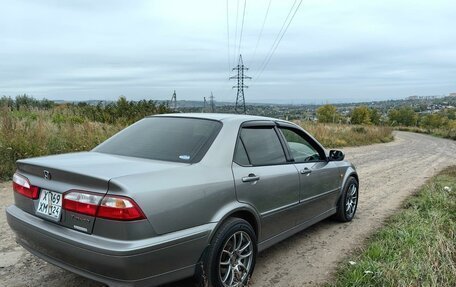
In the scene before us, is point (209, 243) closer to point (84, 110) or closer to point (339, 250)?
point (339, 250)

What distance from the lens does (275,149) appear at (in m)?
4.43

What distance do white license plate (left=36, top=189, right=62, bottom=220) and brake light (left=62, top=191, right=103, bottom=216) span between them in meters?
0.09

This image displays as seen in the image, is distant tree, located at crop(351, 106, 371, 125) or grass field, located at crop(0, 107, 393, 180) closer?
grass field, located at crop(0, 107, 393, 180)

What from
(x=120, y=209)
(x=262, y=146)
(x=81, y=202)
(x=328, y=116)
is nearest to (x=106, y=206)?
(x=120, y=209)

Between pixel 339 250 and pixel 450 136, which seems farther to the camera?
pixel 450 136

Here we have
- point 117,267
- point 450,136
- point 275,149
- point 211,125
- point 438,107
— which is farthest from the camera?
point 438,107

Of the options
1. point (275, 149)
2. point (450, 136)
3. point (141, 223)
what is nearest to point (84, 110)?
point (275, 149)

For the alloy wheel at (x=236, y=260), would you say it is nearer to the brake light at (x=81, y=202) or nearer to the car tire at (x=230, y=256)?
the car tire at (x=230, y=256)

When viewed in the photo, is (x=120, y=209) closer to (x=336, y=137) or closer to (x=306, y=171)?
(x=306, y=171)

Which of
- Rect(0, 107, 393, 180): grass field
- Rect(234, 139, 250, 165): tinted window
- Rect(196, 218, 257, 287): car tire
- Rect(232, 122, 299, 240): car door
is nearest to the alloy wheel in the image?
Rect(196, 218, 257, 287): car tire

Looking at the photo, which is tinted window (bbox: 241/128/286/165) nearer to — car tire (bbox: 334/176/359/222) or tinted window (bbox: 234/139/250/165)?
tinted window (bbox: 234/139/250/165)

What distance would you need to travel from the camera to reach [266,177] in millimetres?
3955

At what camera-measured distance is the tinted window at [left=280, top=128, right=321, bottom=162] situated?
15.8 feet

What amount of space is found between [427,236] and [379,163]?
9097 mm
